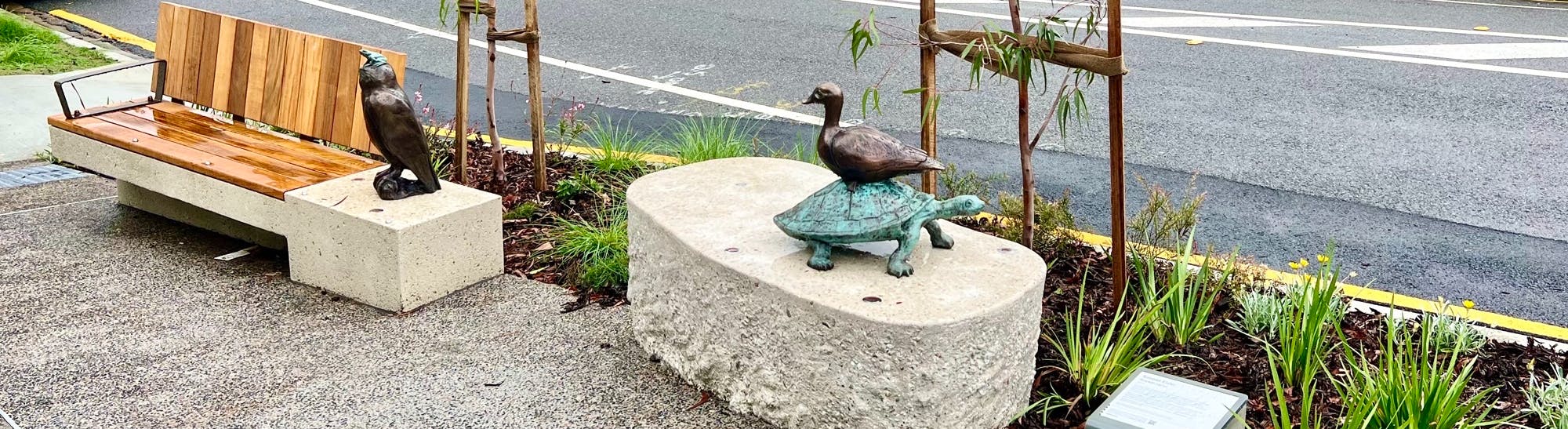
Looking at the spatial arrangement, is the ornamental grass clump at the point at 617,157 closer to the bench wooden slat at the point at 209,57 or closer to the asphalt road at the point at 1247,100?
the asphalt road at the point at 1247,100

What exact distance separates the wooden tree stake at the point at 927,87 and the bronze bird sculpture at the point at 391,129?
1.79 metres

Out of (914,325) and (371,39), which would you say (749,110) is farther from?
(914,325)

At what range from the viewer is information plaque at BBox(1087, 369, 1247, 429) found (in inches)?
112

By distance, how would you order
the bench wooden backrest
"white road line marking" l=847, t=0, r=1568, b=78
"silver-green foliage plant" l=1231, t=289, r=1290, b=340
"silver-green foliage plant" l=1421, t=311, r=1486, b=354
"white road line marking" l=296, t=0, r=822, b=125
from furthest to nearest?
"white road line marking" l=847, t=0, r=1568, b=78 < "white road line marking" l=296, t=0, r=822, b=125 < the bench wooden backrest < "silver-green foliage plant" l=1231, t=289, r=1290, b=340 < "silver-green foliage plant" l=1421, t=311, r=1486, b=354

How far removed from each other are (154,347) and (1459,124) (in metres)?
6.93

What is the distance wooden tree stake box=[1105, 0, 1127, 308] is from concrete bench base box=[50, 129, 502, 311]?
2205 mm

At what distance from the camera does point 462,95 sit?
5.21 m

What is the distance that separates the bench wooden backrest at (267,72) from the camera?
5.07m

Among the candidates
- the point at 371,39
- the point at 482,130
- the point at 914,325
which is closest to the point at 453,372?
the point at 914,325

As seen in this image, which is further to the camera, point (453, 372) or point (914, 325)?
point (453, 372)

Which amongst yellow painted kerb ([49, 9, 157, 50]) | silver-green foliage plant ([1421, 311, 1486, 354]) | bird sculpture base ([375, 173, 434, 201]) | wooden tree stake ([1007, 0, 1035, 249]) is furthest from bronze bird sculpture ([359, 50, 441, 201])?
yellow painted kerb ([49, 9, 157, 50])

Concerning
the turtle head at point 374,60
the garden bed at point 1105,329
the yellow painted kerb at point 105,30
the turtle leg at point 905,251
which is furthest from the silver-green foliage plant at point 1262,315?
the yellow painted kerb at point 105,30

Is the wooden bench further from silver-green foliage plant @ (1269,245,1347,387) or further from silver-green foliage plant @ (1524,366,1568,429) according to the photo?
silver-green foliage plant @ (1524,366,1568,429)

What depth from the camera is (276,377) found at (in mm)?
3807
